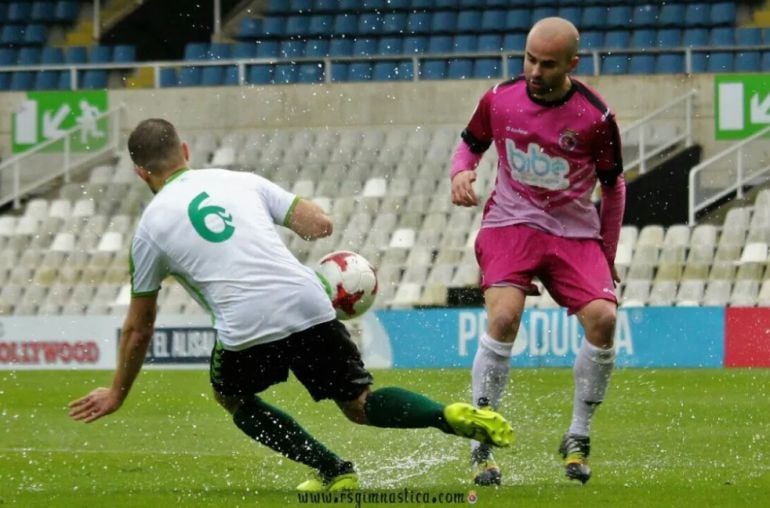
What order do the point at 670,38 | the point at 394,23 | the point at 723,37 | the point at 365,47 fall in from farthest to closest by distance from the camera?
1. the point at 394,23
2. the point at 365,47
3. the point at 670,38
4. the point at 723,37

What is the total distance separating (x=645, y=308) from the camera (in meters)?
18.4

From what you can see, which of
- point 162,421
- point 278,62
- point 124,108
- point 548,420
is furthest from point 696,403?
point 124,108

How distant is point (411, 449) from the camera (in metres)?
9.78

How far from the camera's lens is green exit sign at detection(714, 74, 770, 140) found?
21797 millimetres

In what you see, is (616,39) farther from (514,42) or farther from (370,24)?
(370,24)

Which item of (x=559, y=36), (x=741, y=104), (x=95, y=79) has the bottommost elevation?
(x=95, y=79)

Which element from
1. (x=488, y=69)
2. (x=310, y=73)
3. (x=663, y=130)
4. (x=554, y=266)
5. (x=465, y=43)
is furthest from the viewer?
(x=465, y=43)

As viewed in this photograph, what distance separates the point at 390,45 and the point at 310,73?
1481mm

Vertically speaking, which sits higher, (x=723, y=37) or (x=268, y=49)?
(x=723, y=37)

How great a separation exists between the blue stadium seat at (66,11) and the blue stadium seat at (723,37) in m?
10.6

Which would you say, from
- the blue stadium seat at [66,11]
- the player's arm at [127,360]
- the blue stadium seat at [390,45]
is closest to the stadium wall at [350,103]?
the blue stadium seat at [390,45]

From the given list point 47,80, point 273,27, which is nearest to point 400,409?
point 273,27

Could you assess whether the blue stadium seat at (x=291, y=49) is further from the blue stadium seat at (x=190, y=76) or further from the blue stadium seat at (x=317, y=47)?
the blue stadium seat at (x=190, y=76)

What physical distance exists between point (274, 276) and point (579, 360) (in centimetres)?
168
